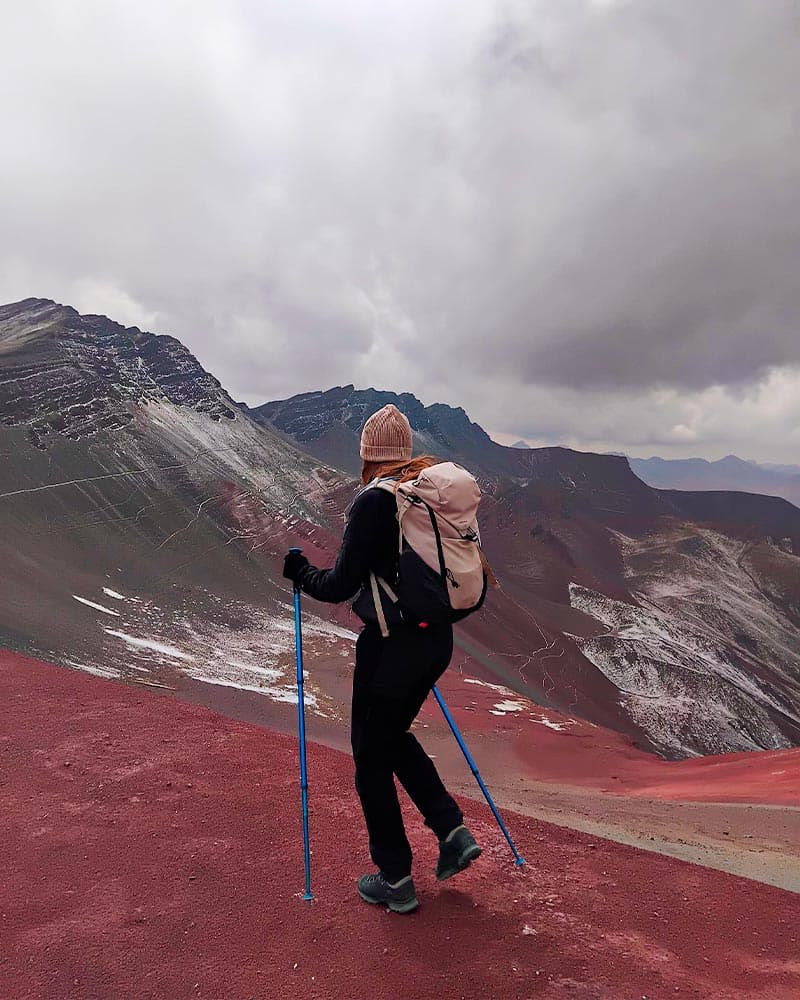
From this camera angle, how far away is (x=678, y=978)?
96.7 inches

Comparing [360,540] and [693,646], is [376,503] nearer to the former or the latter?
[360,540]

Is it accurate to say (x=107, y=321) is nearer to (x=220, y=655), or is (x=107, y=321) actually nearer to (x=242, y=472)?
(x=242, y=472)

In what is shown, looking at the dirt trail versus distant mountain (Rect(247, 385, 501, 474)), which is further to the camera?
distant mountain (Rect(247, 385, 501, 474))

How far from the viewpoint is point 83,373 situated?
34969 mm

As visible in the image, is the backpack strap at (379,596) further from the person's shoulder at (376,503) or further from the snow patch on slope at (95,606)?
the snow patch on slope at (95,606)

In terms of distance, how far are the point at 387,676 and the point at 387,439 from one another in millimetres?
1138

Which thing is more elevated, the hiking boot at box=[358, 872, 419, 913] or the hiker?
the hiker

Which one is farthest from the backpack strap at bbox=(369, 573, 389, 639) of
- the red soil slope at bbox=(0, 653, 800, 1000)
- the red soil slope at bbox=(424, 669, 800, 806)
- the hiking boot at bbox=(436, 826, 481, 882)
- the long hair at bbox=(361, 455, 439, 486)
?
the red soil slope at bbox=(424, 669, 800, 806)

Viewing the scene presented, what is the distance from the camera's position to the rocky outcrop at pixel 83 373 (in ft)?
99.0

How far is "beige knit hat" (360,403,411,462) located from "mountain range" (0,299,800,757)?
1027 cm

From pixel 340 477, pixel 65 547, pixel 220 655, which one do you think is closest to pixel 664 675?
pixel 340 477

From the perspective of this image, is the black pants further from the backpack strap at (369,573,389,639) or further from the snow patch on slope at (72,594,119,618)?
the snow patch on slope at (72,594,119,618)

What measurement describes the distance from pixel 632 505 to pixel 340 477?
87.9 metres

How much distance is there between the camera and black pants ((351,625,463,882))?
268 centimetres
